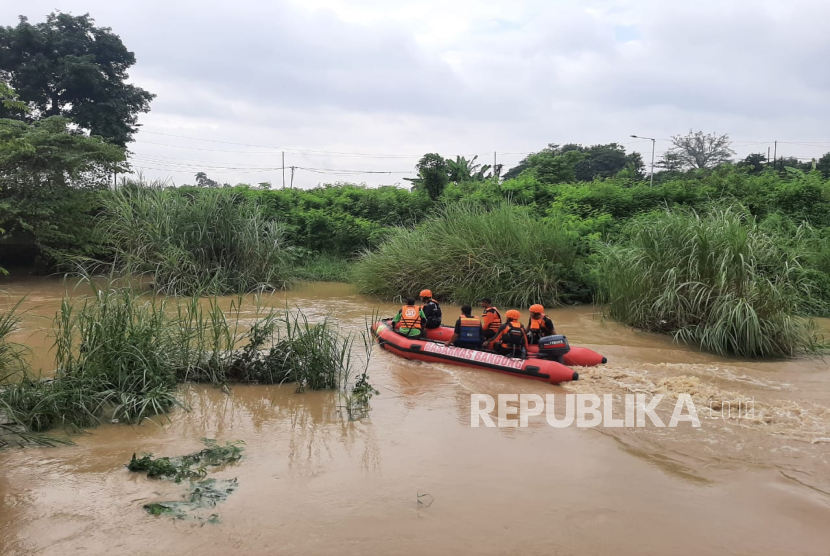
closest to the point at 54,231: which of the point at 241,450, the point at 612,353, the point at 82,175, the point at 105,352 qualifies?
the point at 82,175

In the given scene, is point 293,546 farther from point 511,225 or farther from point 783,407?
point 511,225

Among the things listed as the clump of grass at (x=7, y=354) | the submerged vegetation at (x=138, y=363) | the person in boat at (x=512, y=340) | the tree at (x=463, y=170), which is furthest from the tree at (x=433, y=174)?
the clump of grass at (x=7, y=354)

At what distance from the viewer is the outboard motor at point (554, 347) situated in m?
7.51

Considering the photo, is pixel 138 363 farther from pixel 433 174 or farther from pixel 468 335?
pixel 433 174

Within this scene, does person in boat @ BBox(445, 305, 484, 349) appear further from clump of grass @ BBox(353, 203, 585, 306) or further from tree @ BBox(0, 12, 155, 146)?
tree @ BBox(0, 12, 155, 146)

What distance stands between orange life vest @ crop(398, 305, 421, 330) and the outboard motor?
6.26ft

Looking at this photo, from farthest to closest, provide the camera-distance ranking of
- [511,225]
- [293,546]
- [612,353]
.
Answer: [511,225], [612,353], [293,546]

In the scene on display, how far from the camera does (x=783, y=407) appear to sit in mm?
6004

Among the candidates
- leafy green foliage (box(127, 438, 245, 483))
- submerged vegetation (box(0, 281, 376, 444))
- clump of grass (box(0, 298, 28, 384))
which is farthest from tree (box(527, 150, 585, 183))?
clump of grass (box(0, 298, 28, 384))

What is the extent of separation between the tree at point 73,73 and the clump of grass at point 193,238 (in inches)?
419

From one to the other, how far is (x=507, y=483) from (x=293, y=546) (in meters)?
1.64

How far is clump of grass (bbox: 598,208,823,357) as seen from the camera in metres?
8.30

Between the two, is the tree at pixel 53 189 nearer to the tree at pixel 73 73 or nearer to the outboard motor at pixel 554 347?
the tree at pixel 73 73

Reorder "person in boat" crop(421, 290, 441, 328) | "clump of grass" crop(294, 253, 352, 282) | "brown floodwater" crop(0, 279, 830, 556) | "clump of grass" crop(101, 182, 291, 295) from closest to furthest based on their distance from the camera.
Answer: "brown floodwater" crop(0, 279, 830, 556) → "person in boat" crop(421, 290, 441, 328) → "clump of grass" crop(101, 182, 291, 295) → "clump of grass" crop(294, 253, 352, 282)
